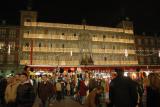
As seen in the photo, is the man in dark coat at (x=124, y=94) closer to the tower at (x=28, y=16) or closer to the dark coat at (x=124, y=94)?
the dark coat at (x=124, y=94)

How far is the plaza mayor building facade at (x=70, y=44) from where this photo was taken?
4581 centimetres

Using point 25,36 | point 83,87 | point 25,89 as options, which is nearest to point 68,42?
point 25,36

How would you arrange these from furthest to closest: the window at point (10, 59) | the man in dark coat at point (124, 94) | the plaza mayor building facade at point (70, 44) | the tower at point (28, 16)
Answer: the tower at point (28, 16) → the plaza mayor building facade at point (70, 44) → the window at point (10, 59) → the man in dark coat at point (124, 94)

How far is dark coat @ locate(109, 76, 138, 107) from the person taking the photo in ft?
16.6

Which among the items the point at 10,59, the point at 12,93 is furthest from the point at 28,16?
the point at 12,93

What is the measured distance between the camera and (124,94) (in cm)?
511

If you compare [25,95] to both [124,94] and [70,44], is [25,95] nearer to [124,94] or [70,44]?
[124,94]

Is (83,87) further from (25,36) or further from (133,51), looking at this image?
(133,51)

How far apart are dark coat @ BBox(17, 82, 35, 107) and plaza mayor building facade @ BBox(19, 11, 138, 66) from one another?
3634 centimetres

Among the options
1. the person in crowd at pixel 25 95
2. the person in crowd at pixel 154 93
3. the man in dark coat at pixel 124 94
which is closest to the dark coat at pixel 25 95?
the person in crowd at pixel 25 95

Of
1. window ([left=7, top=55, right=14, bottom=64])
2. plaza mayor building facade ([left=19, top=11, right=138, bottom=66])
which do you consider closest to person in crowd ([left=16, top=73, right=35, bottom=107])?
plaza mayor building facade ([left=19, top=11, right=138, bottom=66])

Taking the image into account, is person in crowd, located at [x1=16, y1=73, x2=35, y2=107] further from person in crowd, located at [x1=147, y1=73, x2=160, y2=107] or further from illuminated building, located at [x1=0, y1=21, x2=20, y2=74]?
illuminated building, located at [x1=0, y1=21, x2=20, y2=74]

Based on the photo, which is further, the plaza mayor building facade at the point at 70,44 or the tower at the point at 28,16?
the tower at the point at 28,16

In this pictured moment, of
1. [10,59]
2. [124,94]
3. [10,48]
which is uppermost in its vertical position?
[10,48]
